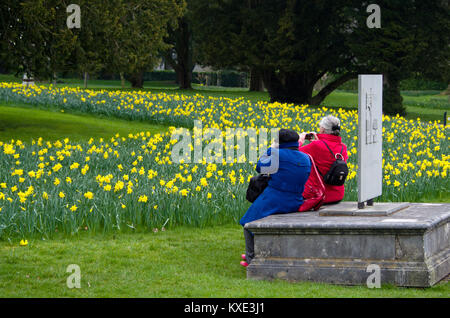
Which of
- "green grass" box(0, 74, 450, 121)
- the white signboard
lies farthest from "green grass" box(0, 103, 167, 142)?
"green grass" box(0, 74, 450, 121)

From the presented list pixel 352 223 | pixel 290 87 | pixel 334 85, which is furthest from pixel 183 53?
pixel 352 223

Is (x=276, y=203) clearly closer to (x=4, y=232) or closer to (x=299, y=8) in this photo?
(x=4, y=232)

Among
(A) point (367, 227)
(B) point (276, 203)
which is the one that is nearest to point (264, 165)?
(B) point (276, 203)

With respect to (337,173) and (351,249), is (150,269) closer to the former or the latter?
(351,249)

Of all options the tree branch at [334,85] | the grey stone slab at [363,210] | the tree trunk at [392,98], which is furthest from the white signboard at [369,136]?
the tree branch at [334,85]

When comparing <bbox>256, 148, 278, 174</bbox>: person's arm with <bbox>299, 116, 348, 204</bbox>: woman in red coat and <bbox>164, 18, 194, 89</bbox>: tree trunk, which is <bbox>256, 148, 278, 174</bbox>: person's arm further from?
<bbox>164, 18, 194, 89</bbox>: tree trunk

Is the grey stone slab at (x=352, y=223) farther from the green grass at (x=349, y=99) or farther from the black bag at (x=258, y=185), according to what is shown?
the green grass at (x=349, y=99)

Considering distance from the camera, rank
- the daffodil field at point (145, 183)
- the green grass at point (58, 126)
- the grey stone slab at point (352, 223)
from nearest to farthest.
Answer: the grey stone slab at point (352, 223) < the daffodil field at point (145, 183) < the green grass at point (58, 126)

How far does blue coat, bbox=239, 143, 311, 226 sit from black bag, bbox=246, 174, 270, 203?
7 centimetres

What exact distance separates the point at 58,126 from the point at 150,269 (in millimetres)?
13234

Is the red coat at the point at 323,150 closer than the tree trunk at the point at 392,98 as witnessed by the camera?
Yes

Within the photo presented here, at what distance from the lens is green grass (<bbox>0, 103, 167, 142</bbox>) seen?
714 inches

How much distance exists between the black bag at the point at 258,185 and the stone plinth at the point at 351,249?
0.57 meters

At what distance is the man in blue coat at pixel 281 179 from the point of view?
713cm
